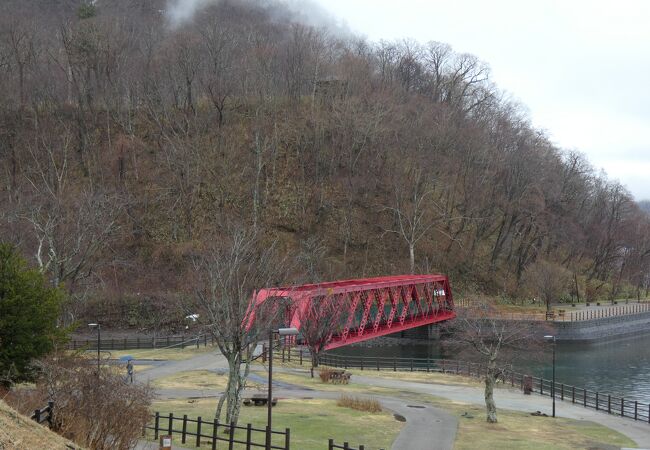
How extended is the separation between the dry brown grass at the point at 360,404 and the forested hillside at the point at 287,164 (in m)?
39.2

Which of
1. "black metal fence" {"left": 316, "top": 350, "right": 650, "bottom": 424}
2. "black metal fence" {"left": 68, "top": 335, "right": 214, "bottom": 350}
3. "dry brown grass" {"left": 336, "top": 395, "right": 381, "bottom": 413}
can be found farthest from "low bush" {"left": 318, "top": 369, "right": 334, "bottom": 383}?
"black metal fence" {"left": 68, "top": 335, "right": 214, "bottom": 350}

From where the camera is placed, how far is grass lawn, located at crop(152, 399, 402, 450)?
23.9 meters

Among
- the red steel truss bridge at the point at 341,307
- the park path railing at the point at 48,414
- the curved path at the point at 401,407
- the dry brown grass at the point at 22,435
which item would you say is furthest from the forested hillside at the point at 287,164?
the dry brown grass at the point at 22,435

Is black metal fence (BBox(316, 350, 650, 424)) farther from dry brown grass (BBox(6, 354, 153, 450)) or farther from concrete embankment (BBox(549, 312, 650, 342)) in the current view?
dry brown grass (BBox(6, 354, 153, 450))

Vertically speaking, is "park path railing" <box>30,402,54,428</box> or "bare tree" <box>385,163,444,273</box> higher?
"bare tree" <box>385,163,444,273</box>

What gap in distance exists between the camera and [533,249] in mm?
89812

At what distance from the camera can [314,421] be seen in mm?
26734

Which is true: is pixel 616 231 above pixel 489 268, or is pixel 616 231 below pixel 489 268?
above

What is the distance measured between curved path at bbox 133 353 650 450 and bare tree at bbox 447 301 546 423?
191 centimetres

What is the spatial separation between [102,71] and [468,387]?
65.5 metres

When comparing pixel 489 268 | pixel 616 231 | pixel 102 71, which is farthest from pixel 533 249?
pixel 102 71

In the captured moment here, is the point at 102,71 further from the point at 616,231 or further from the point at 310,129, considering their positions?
the point at 616,231

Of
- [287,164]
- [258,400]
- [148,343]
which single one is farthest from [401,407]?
[287,164]

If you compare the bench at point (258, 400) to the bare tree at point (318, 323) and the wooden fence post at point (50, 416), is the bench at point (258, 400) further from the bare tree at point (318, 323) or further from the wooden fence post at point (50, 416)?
the wooden fence post at point (50, 416)
